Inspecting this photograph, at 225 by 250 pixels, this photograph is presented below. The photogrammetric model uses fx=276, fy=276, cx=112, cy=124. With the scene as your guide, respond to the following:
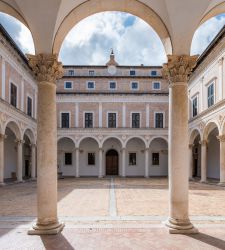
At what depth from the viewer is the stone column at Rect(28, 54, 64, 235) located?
257 inches

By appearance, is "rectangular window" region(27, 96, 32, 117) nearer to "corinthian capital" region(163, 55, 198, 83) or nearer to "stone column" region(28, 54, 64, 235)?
"stone column" region(28, 54, 64, 235)

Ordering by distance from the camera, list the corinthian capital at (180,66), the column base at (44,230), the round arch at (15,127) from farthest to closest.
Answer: the round arch at (15,127) < the corinthian capital at (180,66) < the column base at (44,230)

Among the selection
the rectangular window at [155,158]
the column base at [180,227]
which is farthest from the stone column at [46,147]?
the rectangular window at [155,158]

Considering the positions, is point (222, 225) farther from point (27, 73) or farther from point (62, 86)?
point (62, 86)

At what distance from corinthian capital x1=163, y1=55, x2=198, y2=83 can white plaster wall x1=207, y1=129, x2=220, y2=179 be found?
20178 mm

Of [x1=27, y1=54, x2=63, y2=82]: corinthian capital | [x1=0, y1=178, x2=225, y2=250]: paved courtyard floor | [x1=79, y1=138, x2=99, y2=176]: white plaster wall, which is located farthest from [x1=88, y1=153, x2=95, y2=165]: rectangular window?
[x1=27, y1=54, x2=63, y2=82]: corinthian capital

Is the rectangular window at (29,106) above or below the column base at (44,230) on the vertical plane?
above

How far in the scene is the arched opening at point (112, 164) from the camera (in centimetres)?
3312

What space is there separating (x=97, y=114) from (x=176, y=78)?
2490 centimetres

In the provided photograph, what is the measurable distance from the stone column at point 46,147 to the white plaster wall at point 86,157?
26.1 meters

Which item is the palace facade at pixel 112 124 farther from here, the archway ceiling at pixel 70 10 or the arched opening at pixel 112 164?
the archway ceiling at pixel 70 10

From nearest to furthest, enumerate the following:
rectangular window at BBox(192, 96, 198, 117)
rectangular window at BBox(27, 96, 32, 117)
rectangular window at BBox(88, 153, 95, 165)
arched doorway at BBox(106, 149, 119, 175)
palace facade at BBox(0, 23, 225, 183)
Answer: rectangular window at BBox(27, 96, 32, 117) < rectangular window at BBox(192, 96, 198, 117) < palace facade at BBox(0, 23, 225, 183) < rectangular window at BBox(88, 153, 95, 165) < arched doorway at BBox(106, 149, 119, 175)

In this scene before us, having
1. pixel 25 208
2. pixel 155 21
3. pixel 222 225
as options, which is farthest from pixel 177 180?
pixel 25 208

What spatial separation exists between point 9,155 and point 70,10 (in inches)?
821
